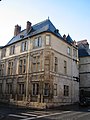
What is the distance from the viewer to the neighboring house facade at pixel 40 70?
2512 centimetres

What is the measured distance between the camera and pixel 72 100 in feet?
97.8

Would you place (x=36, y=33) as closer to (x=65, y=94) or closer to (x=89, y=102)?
(x=65, y=94)

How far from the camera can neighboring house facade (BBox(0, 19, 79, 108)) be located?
82.4 ft

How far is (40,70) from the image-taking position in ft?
84.3

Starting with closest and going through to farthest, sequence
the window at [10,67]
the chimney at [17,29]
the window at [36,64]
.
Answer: the window at [36,64] → the window at [10,67] → the chimney at [17,29]

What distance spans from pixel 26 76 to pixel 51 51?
5776mm

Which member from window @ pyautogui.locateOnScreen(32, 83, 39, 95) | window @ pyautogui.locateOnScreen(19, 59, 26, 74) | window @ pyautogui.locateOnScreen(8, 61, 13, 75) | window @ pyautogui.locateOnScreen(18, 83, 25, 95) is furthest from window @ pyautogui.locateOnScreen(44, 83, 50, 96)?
window @ pyautogui.locateOnScreen(8, 61, 13, 75)

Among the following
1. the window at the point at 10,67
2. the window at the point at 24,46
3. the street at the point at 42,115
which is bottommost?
the street at the point at 42,115

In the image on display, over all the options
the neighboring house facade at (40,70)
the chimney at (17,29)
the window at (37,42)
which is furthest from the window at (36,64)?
the chimney at (17,29)

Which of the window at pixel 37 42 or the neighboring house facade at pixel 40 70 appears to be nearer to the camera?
the neighboring house facade at pixel 40 70

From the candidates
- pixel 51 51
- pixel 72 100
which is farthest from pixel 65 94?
pixel 51 51

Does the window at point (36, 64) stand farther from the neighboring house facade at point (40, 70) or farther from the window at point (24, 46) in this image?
the window at point (24, 46)

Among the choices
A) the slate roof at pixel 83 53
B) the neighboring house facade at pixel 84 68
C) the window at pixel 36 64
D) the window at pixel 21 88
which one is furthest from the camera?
the slate roof at pixel 83 53

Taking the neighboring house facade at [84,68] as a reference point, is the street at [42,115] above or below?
below
